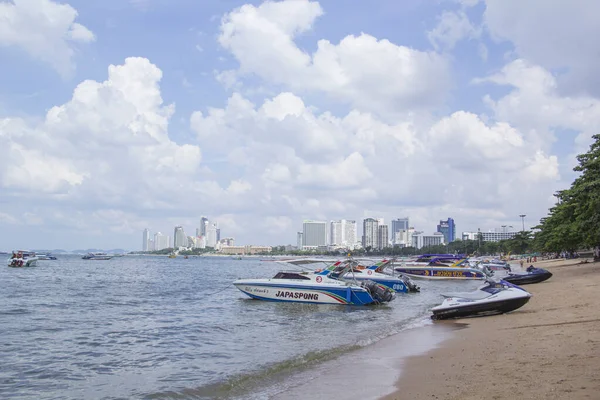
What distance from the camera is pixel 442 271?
5534cm

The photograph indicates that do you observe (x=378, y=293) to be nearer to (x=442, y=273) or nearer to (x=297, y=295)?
(x=297, y=295)

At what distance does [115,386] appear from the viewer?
11.2 metres

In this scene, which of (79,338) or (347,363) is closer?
(347,363)

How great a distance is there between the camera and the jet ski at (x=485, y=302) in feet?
68.5

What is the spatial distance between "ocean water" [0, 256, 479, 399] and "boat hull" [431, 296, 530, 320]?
3.34 ft

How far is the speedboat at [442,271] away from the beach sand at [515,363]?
120ft

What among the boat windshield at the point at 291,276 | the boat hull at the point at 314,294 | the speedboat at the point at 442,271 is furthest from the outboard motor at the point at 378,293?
the speedboat at the point at 442,271

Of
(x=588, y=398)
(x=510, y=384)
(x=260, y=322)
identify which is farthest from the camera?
(x=260, y=322)

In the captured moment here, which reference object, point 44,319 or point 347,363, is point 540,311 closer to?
point 347,363

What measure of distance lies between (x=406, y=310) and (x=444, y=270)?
30077 mm

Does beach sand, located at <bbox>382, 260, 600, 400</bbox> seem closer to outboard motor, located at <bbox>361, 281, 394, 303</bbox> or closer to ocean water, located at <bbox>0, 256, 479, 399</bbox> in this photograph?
ocean water, located at <bbox>0, 256, 479, 399</bbox>

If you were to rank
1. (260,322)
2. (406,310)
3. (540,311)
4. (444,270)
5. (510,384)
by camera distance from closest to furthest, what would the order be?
(510,384) → (540,311) → (260,322) → (406,310) → (444,270)

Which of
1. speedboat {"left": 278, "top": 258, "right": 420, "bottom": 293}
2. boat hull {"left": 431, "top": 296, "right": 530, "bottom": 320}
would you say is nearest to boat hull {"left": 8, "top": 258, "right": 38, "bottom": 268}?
speedboat {"left": 278, "top": 258, "right": 420, "bottom": 293}

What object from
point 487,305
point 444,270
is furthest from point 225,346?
point 444,270
